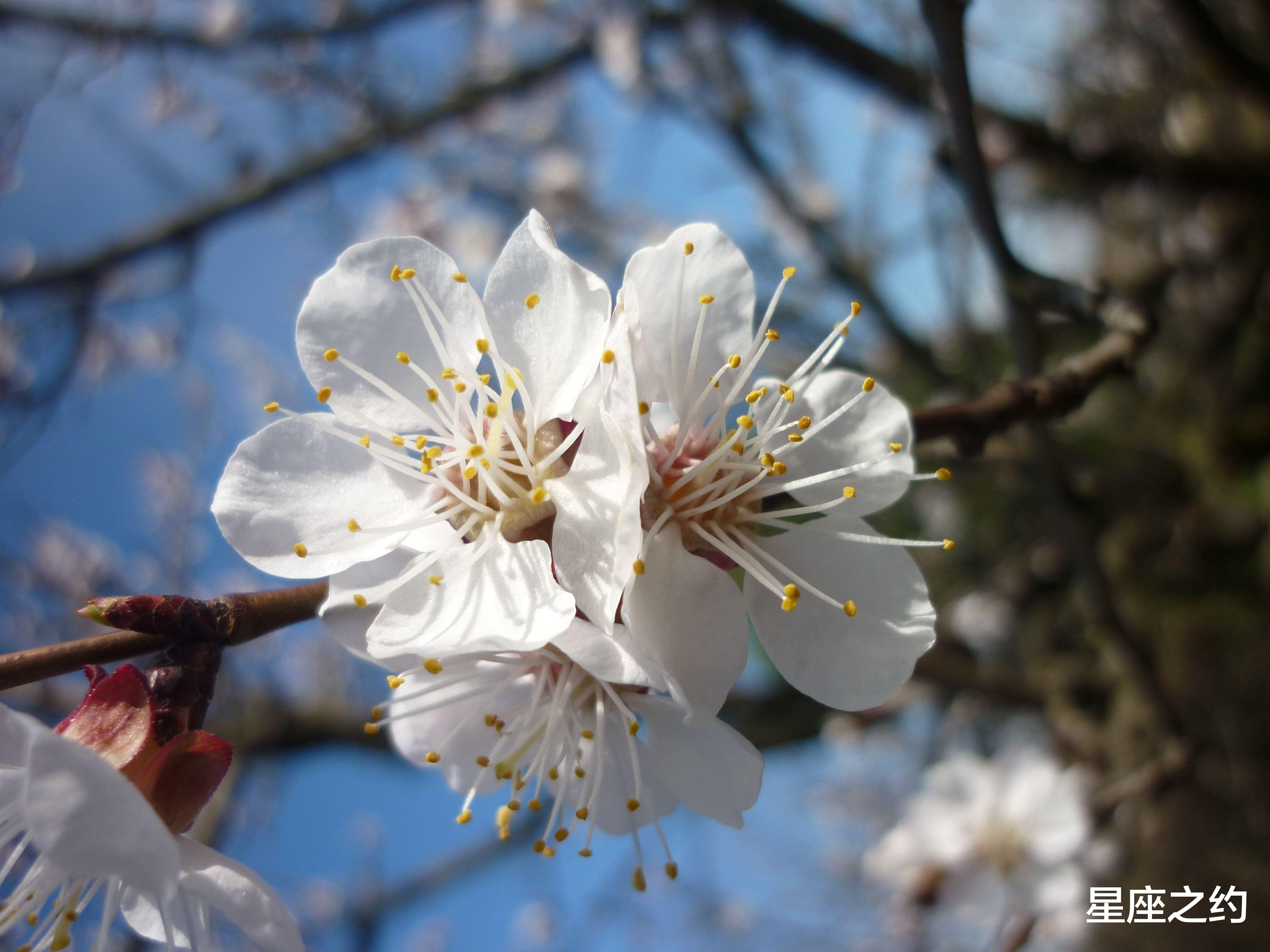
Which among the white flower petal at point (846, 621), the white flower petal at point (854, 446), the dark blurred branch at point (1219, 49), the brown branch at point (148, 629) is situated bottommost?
the white flower petal at point (846, 621)

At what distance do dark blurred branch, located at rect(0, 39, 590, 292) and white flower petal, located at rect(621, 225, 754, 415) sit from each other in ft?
7.83

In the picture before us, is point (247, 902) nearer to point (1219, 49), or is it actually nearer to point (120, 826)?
point (120, 826)

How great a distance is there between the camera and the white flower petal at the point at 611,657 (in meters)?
0.45

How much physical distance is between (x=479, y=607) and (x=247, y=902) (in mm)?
230

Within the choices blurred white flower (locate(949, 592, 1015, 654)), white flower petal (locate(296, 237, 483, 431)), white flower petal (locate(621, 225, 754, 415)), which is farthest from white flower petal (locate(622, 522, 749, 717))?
blurred white flower (locate(949, 592, 1015, 654))

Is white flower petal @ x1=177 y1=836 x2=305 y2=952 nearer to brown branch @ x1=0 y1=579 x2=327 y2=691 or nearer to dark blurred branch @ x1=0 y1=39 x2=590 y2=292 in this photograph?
brown branch @ x1=0 y1=579 x2=327 y2=691

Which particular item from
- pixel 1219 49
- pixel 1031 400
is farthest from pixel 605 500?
pixel 1219 49

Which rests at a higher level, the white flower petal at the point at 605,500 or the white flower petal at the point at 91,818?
the white flower petal at the point at 605,500

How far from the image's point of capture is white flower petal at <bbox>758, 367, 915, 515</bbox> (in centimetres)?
60

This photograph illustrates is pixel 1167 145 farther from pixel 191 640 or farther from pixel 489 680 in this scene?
pixel 191 640

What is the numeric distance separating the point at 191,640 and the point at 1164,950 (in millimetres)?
2709

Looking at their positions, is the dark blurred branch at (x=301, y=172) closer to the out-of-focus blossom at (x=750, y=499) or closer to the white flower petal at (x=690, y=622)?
the out-of-focus blossom at (x=750, y=499)

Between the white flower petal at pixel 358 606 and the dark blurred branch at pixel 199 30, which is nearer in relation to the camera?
the white flower petal at pixel 358 606

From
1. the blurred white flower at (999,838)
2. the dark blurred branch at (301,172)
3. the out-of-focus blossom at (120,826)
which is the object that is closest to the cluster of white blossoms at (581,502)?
the out-of-focus blossom at (120,826)
